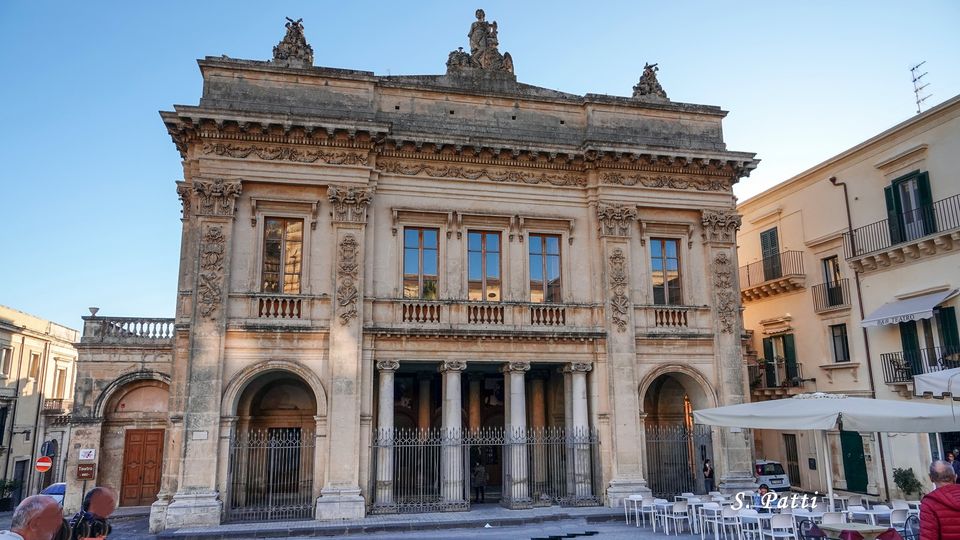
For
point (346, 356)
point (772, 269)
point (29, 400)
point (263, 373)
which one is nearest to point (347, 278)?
point (346, 356)

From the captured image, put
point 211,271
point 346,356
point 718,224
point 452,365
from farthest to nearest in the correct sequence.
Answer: point 718,224 < point 452,365 < point 346,356 < point 211,271

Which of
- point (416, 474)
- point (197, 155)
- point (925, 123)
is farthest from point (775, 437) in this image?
point (197, 155)

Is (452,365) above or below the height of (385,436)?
above

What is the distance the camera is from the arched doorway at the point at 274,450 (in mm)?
16859

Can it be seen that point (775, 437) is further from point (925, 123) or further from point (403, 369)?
point (403, 369)

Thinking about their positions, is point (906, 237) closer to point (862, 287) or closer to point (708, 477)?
point (862, 287)

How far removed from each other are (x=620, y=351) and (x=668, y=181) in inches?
224

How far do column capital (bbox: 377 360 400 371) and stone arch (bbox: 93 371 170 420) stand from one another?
832 cm

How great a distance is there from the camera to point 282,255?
1814 centimetres

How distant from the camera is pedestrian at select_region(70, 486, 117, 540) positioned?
598 centimetres

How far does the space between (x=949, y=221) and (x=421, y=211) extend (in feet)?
50.1

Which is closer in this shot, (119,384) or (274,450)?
(274,450)

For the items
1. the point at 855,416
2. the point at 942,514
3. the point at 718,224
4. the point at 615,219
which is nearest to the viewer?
the point at 942,514

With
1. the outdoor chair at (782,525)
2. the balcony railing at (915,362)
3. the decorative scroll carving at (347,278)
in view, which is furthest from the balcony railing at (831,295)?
the decorative scroll carving at (347,278)
